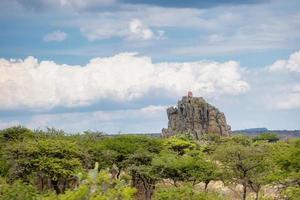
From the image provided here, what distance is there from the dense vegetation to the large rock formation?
241 feet

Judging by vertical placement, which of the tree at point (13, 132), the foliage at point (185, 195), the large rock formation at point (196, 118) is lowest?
the foliage at point (185, 195)

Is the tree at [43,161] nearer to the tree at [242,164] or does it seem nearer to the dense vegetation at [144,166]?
the dense vegetation at [144,166]

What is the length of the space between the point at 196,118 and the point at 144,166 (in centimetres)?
9197

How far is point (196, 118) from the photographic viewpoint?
15800 centimetres

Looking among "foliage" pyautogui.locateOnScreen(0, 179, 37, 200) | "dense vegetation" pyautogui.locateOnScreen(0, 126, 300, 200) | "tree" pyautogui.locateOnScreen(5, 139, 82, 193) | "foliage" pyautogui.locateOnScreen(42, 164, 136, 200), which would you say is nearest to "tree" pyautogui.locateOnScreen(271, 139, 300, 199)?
"dense vegetation" pyautogui.locateOnScreen(0, 126, 300, 200)

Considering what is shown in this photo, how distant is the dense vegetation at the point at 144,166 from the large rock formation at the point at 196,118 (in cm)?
7335

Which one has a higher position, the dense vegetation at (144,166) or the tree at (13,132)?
the tree at (13,132)

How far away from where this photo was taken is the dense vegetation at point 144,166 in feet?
159

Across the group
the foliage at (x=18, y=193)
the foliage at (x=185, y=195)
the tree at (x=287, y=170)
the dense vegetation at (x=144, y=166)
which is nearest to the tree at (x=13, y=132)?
the dense vegetation at (x=144, y=166)

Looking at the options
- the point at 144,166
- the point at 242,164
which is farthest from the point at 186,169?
the point at 242,164

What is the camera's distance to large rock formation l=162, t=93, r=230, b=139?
158125mm

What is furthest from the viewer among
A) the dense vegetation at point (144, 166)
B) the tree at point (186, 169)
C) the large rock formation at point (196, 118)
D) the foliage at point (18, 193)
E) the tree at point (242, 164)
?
the large rock formation at point (196, 118)

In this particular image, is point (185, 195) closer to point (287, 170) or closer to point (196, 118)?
point (287, 170)

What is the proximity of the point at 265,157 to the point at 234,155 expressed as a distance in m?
3.25
